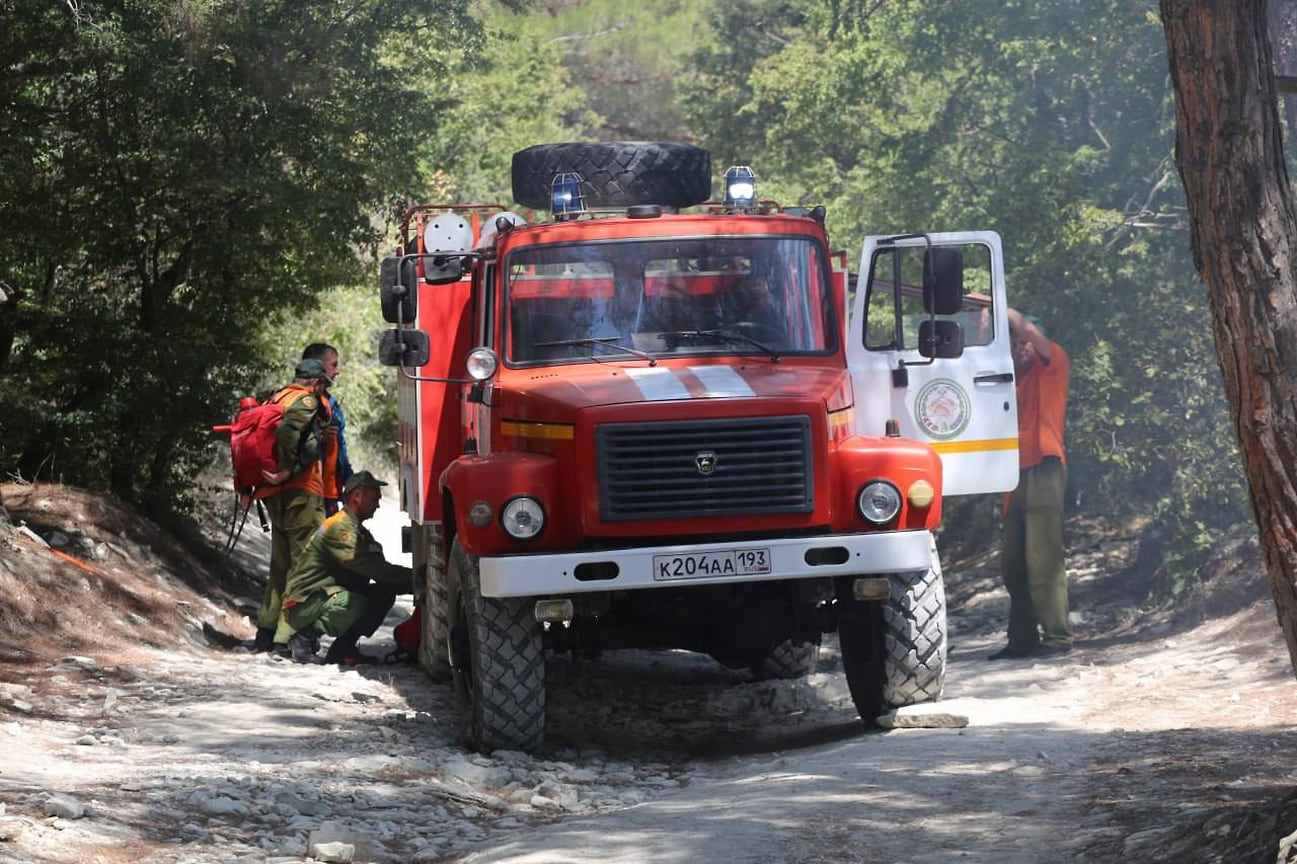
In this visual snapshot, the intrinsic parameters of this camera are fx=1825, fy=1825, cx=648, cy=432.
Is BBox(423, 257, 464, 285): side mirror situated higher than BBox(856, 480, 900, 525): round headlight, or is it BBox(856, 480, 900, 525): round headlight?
BBox(423, 257, 464, 285): side mirror

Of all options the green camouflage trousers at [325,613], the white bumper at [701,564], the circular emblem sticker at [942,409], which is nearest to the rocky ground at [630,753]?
the green camouflage trousers at [325,613]

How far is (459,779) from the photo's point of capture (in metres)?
7.93

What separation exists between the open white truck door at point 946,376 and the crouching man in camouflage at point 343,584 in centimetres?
361

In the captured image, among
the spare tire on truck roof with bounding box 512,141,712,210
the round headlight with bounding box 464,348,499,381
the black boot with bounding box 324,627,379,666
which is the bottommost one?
the black boot with bounding box 324,627,379,666

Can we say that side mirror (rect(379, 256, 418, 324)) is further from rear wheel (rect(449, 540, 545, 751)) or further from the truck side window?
the truck side window

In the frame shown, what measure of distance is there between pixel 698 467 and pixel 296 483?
4.73 metres

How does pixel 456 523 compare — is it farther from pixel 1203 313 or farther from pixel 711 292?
pixel 1203 313

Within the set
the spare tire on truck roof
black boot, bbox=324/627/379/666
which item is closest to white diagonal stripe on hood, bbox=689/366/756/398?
the spare tire on truck roof

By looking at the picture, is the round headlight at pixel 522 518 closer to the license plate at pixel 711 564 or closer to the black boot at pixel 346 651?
the license plate at pixel 711 564

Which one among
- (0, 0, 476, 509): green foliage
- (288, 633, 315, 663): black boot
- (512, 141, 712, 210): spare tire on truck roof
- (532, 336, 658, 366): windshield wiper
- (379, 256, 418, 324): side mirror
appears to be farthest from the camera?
(0, 0, 476, 509): green foliage

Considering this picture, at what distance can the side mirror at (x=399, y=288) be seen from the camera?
29.6 feet

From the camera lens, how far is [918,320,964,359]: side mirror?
9.11 meters

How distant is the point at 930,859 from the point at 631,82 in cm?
4829

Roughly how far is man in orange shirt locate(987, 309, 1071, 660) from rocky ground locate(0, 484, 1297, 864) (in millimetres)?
312
